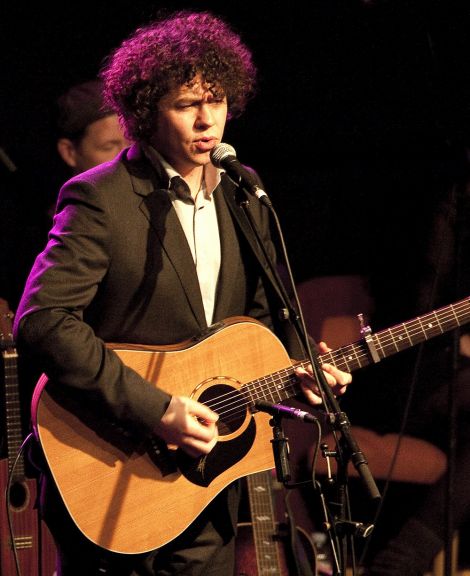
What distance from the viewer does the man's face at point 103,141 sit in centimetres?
417

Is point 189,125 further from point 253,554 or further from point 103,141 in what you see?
point 253,554

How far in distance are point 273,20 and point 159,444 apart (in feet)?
9.89

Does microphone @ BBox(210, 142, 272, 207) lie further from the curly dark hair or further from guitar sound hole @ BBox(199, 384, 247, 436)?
guitar sound hole @ BBox(199, 384, 247, 436)

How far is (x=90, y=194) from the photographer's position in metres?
2.60

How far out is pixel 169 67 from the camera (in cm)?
281

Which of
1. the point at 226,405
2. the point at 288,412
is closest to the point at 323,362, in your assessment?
the point at 226,405

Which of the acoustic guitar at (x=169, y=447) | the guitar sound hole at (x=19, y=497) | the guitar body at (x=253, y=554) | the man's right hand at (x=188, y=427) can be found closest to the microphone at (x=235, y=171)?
the acoustic guitar at (x=169, y=447)

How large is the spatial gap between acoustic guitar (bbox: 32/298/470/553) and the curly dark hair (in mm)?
813

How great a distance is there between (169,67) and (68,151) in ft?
5.24

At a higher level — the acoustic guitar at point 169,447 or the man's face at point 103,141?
the man's face at point 103,141

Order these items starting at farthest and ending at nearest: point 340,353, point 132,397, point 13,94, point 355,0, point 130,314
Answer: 1. point 355,0
2. point 13,94
3. point 340,353
4. point 130,314
5. point 132,397

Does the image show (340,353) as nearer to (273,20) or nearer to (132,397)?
(132,397)

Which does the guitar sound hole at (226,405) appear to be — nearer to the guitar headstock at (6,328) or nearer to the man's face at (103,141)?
the guitar headstock at (6,328)

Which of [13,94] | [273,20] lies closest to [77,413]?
[13,94]
